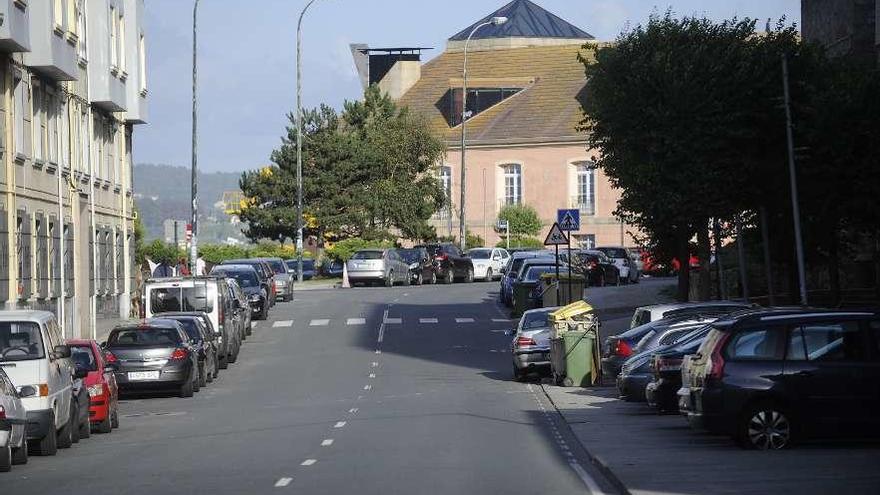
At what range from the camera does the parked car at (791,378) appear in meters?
19.6

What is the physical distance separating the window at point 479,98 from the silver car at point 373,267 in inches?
1318

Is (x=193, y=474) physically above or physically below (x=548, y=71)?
below

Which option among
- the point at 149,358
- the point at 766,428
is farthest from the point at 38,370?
the point at 149,358

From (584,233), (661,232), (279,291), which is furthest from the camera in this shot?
(584,233)

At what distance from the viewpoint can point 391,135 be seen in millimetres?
91188

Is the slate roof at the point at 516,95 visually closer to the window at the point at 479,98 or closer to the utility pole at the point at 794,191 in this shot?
the window at the point at 479,98


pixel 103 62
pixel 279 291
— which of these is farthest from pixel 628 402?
pixel 279 291

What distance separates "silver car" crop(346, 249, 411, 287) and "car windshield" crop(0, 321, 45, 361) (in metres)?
48.5

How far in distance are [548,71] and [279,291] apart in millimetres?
45096

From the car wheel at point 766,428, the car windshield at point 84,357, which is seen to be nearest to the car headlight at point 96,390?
the car windshield at point 84,357

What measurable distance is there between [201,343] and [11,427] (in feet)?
53.4

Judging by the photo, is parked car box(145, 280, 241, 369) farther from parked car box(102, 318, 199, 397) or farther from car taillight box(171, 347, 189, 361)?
car taillight box(171, 347, 189, 361)

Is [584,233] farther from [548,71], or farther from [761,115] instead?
[761,115]

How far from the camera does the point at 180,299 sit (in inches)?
1633
